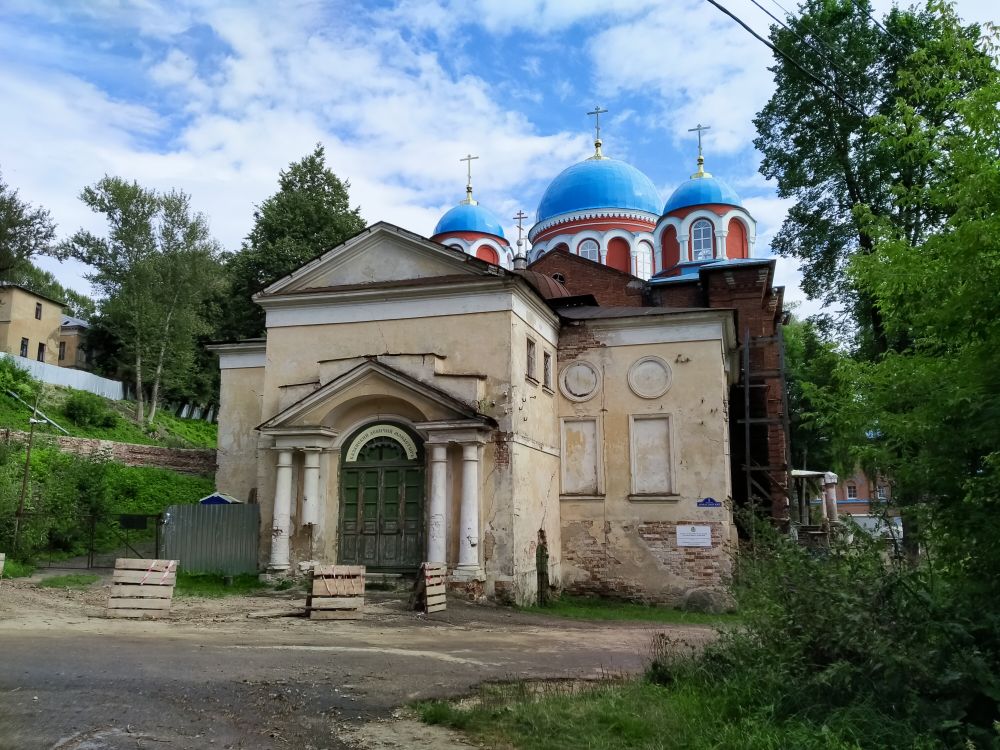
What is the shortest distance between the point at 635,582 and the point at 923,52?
449 inches

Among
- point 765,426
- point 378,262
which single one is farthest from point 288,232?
point 765,426

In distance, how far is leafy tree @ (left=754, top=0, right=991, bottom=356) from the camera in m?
18.8

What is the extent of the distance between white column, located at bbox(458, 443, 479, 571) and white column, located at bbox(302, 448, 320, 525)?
2.97m

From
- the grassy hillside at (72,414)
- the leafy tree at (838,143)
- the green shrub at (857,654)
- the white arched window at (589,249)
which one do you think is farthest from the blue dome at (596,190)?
the green shrub at (857,654)

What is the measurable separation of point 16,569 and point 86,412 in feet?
57.7

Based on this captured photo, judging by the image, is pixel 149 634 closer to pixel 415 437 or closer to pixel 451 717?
pixel 451 717

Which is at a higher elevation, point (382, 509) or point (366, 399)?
point (366, 399)

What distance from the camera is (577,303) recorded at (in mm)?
21453

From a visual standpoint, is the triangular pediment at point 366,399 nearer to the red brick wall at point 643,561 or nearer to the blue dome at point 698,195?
the red brick wall at point 643,561

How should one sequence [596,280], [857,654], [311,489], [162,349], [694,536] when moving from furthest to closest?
[162,349] → [596,280] → [694,536] → [311,489] → [857,654]

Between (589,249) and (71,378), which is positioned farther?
(71,378)

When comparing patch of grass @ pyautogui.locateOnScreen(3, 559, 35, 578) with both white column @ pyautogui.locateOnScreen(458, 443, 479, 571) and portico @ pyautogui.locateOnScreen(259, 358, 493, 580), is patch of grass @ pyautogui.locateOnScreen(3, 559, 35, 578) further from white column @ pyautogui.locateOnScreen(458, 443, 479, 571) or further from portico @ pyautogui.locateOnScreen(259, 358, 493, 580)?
white column @ pyautogui.locateOnScreen(458, 443, 479, 571)

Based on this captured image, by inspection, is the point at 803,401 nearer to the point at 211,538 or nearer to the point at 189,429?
the point at 211,538

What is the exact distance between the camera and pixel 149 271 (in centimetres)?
3516
